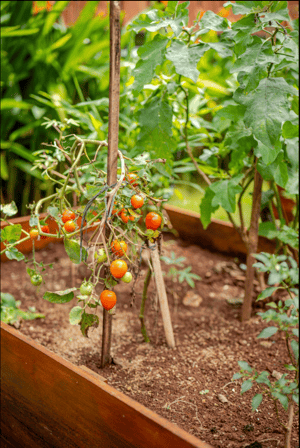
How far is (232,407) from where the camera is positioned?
1021 mm

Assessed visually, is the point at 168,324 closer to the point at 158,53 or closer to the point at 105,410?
the point at 105,410

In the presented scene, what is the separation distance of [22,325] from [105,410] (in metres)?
0.65

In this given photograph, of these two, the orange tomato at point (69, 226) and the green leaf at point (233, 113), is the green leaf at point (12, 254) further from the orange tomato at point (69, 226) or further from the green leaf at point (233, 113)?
the green leaf at point (233, 113)

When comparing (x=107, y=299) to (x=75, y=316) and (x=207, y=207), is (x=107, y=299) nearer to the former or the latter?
(x=75, y=316)

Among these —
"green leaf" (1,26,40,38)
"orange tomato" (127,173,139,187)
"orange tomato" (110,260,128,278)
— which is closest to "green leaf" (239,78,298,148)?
"orange tomato" (127,173,139,187)

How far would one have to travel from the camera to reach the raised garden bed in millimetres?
901

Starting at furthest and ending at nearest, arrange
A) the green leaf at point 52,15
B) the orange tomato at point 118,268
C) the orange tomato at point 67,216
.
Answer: the green leaf at point 52,15 → the orange tomato at point 67,216 → the orange tomato at point 118,268

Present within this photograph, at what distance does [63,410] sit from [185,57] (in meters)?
0.89

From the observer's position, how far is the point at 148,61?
0.98m

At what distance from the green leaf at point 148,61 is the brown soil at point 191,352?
0.60 meters

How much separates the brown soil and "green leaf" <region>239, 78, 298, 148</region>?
0.57m

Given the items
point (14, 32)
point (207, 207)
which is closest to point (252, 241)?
point (207, 207)

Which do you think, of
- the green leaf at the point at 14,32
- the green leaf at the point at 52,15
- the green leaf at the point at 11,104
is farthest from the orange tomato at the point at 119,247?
the green leaf at the point at 52,15

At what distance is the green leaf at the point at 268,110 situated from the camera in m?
0.84
